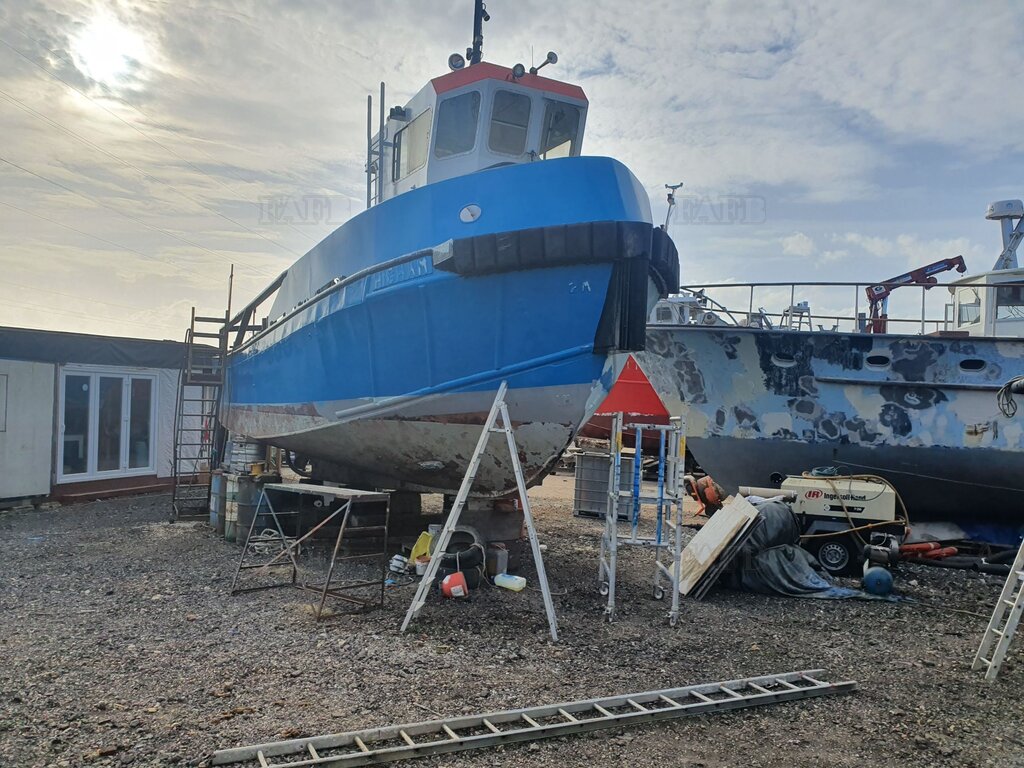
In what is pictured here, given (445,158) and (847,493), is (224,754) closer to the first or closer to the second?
(445,158)

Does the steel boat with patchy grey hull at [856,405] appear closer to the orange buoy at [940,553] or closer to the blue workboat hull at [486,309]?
the orange buoy at [940,553]

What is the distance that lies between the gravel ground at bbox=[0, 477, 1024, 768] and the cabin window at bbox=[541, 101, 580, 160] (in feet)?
12.4

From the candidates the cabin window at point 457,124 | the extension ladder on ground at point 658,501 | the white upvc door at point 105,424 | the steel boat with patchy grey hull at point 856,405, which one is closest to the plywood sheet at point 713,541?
the extension ladder on ground at point 658,501

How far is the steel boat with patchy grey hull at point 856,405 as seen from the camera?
7.29m

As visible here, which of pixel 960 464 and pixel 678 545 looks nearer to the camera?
pixel 678 545

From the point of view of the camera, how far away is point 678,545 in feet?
15.2

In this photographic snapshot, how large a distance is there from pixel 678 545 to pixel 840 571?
101 inches

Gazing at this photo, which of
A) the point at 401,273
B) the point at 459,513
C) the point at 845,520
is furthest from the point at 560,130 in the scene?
the point at 845,520

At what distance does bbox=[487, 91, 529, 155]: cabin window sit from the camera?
19.3 ft

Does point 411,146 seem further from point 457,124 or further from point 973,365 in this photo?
point 973,365

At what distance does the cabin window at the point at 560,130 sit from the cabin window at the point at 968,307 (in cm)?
627

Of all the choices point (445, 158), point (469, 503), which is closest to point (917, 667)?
point (469, 503)

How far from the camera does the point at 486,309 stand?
194 inches

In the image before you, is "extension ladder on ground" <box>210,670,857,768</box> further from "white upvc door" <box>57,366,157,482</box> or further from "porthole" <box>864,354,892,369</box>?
"white upvc door" <box>57,366,157,482</box>
